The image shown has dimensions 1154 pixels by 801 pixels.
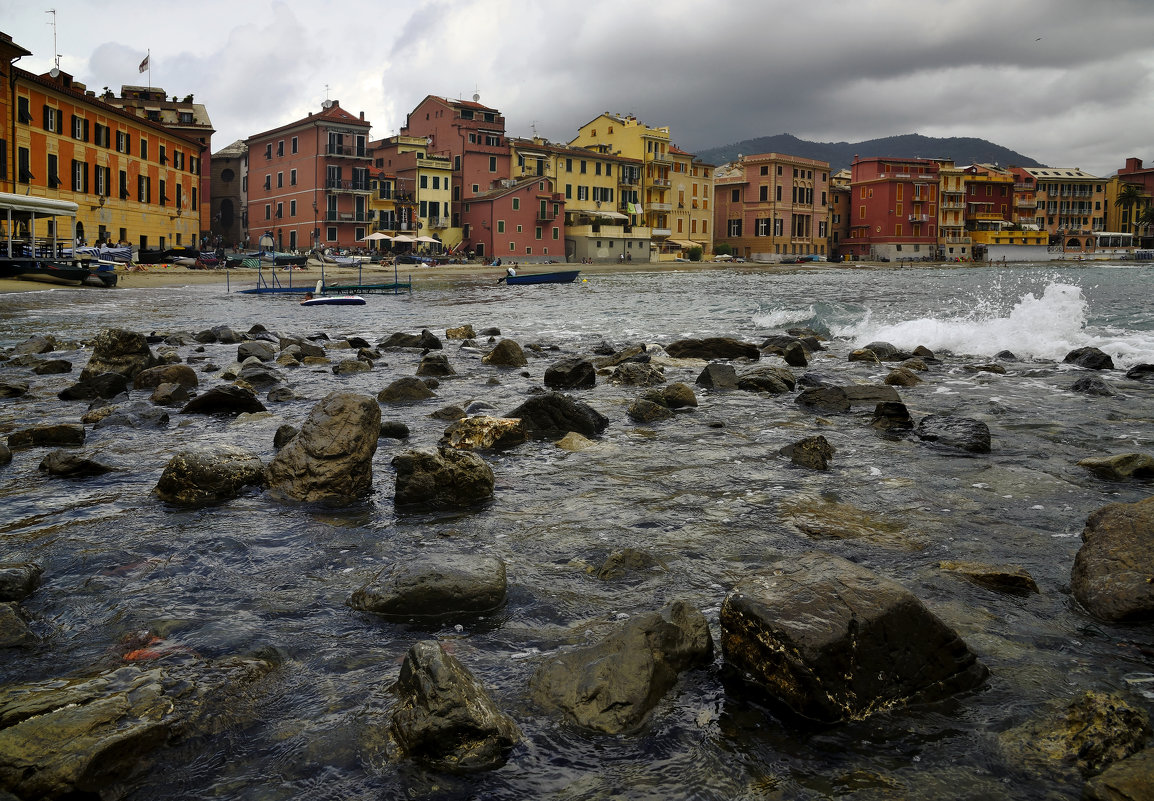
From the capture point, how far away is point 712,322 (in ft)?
79.8

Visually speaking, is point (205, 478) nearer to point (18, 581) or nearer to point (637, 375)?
point (18, 581)

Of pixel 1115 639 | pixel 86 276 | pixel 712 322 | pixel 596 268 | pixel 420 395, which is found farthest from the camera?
pixel 596 268

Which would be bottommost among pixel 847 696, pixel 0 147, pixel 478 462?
pixel 847 696

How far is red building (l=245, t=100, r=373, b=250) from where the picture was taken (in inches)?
2736

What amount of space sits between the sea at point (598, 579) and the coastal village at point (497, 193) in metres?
43.3

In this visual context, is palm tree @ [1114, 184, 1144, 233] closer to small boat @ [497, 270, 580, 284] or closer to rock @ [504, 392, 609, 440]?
small boat @ [497, 270, 580, 284]

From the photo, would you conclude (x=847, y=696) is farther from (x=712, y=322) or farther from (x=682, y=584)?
(x=712, y=322)

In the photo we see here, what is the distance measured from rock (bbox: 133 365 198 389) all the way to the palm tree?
15211 centimetres

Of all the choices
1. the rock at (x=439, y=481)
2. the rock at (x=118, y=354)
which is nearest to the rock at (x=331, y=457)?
the rock at (x=439, y=481)

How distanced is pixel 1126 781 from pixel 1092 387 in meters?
9.78

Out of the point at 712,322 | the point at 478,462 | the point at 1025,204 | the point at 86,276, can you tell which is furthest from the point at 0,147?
the point at 1025,204

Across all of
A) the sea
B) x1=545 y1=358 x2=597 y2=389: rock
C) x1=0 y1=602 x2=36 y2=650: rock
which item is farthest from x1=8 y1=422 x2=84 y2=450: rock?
x1=545 y1=358 x2=597 y2=389: rock

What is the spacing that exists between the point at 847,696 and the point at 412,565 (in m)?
2.07

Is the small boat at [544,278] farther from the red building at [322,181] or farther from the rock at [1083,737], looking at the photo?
the rock at [1083,737]
